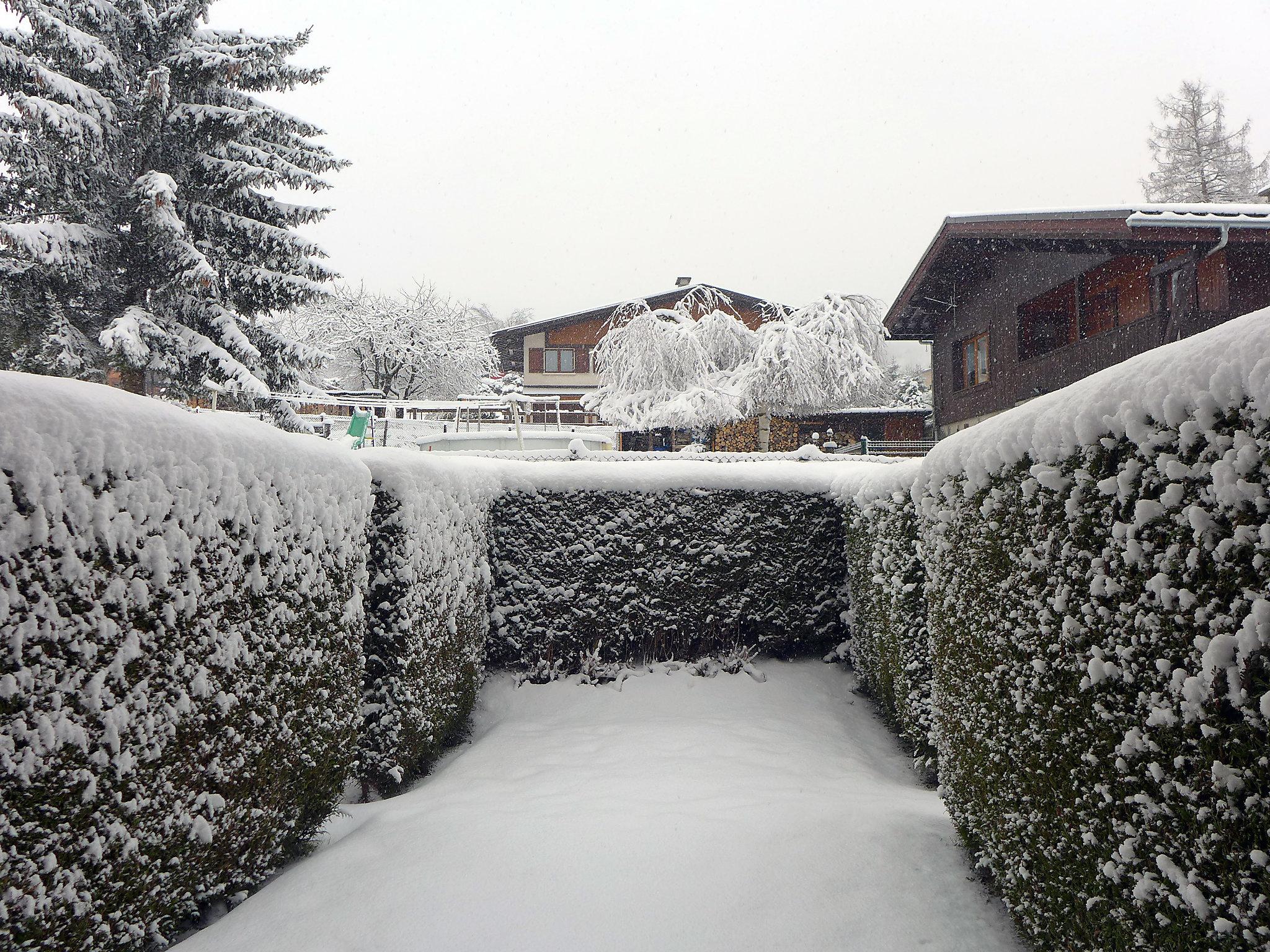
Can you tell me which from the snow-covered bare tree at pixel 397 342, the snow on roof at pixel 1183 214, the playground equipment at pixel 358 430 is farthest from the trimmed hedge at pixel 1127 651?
the snow-covered bare tree at pixel 397 342

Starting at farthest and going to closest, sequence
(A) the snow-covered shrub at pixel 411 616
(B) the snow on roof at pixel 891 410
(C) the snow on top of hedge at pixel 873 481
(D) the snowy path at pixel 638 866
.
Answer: (B) the snow on roof at pixel 891 410 → (C) the snow on top of hedge at pixel 873 481 → (A) the snow-covered shrub at pixel 411 616 → (D) the snowy path at pixel 638 866

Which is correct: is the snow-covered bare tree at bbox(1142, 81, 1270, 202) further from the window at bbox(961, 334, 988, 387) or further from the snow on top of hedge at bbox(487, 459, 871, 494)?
the snow on top of hedge at bbox(487, 459, 871, 494)

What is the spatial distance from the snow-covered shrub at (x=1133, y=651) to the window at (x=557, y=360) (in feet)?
112

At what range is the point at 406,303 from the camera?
39.1 meters

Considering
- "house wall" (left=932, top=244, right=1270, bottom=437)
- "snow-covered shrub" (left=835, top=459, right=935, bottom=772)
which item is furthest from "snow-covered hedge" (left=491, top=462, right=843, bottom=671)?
"house wall" (left=932, top=244, right=1270, bottom=437)

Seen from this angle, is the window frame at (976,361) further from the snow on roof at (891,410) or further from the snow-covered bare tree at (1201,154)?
the snow-covered bare tree at (1201,154)

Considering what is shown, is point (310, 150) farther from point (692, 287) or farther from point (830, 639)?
point (830, 639)

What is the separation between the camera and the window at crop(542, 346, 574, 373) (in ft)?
117

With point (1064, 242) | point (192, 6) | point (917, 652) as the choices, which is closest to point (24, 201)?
point (192, 6)

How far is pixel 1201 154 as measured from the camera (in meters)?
37.8

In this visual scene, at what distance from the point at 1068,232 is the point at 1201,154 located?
1459 inches

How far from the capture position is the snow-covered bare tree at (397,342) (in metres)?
36.6

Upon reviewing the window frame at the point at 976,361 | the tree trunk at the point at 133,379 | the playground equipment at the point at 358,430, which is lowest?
the playground equipment at the point at 358,430

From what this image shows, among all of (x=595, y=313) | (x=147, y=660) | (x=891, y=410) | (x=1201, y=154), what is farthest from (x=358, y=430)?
(x=1201, y=154)
